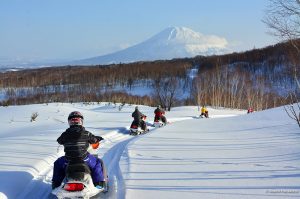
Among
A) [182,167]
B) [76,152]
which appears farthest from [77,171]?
[182,167]

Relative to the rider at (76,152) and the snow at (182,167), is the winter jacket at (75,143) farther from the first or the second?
the snow at (182,167)

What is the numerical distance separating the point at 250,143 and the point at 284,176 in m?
5.08

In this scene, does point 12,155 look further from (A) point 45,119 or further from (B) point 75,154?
(A) point 45,119

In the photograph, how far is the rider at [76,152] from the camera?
6.88 metres

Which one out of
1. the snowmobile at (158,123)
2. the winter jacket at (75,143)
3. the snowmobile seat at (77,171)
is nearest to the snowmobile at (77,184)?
the snowmobile seat at (77,171)

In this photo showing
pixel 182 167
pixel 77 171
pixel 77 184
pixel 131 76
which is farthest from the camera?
pixel 131 76

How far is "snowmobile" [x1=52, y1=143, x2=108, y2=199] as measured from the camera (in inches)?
248

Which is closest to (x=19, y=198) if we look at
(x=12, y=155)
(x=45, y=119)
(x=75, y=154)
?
(x=75, y=154)

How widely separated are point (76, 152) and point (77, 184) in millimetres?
677

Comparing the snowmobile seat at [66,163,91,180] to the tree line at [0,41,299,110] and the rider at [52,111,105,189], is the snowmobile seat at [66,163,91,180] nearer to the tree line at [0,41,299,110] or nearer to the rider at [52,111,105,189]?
the rider at [52,111,105,189]

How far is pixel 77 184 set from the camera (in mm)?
6340

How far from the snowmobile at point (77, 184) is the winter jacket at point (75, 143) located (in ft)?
0.74

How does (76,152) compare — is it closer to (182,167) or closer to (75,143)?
(75,143)

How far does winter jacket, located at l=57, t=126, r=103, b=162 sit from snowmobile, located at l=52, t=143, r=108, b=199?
226mm
